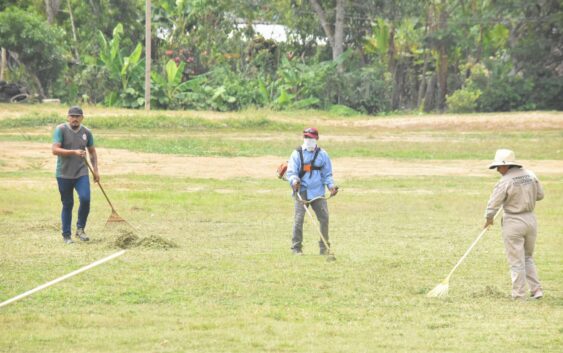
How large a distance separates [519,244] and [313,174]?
11.6ft

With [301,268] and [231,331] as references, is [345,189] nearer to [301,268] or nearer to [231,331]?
[301,268]

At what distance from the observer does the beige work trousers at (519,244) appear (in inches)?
449

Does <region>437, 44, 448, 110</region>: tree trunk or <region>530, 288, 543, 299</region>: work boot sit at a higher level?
<region>437, 44, 448, 110</region>: tree trunk

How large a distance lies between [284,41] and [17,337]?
1746 inches

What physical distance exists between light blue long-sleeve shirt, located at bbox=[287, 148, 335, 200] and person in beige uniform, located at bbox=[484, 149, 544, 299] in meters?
3.19

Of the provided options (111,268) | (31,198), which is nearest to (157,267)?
(111,268)

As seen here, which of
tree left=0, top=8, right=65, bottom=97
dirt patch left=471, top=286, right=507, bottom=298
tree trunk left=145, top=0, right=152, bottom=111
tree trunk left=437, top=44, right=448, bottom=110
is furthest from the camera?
tree trunk left=437, top=44, right=448, bottom=110

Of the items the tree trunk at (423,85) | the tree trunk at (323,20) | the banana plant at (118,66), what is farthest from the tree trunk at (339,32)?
the banana plant at (118,66)

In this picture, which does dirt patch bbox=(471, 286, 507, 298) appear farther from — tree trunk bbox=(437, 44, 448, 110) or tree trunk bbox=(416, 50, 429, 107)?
tree trunk bbox=(416, 50, 429, 107)

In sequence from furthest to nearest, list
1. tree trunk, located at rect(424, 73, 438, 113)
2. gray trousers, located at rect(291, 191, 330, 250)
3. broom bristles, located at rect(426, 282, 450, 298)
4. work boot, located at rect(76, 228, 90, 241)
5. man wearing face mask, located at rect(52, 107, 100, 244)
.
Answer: tree trunk, located at rect(424, 73, 438, 113) → work boot, located at rect(76, 228, 90, 241) → man wearing face mask, located at rect(52, 107, 100, 244) → gray trousers, located at rect(291, 191, 330, 250) → broom bristles, located at rect(426, 282, 450, 298)

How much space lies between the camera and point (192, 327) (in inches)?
383

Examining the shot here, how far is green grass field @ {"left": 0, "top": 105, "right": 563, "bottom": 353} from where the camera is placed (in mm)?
9477

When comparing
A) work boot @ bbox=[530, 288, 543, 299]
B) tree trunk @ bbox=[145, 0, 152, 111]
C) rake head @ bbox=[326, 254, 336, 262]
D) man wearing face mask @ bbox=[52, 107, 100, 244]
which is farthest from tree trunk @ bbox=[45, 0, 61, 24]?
work boot @ bbox=[530, 288, 543, 299]

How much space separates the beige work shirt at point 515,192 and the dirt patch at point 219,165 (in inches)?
598
